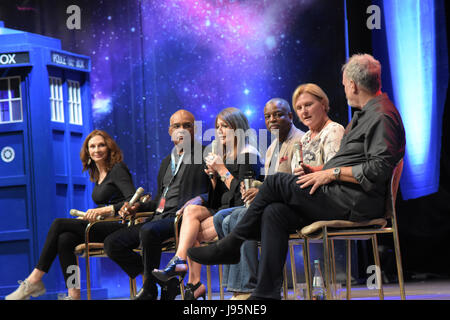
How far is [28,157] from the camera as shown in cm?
570

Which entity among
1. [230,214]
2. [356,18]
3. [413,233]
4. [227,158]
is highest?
[356,18]

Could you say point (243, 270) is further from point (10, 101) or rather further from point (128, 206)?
point (10, 101)

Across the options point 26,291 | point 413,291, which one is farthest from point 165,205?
point 413,291

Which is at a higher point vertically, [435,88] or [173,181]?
[435,88]

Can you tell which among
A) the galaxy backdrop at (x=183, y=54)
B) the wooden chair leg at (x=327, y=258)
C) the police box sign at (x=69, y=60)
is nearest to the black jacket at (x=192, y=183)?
the wooden chair leg at (x=327, y=258)

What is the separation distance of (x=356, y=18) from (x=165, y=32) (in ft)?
6.13

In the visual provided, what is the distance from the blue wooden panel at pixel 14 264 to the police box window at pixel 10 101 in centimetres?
112

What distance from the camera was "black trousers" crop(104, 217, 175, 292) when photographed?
4.06 metres

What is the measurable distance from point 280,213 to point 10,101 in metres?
3.59

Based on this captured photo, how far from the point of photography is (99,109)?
647 centimetres

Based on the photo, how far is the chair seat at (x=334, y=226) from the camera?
3.17m
